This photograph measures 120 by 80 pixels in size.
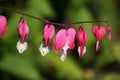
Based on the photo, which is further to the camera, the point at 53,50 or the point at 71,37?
the point at 53,50

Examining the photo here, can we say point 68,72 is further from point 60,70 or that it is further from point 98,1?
point 98,1

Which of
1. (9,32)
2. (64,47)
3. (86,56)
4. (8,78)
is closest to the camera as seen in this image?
(64,47)

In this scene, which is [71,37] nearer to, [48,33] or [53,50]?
[48,33]

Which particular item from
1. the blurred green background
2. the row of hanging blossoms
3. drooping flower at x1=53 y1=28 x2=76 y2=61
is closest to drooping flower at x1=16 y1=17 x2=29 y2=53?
the row of hanging blossoms

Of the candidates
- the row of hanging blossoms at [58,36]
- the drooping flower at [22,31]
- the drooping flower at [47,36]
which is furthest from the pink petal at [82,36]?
the drooping flower at [22,31]

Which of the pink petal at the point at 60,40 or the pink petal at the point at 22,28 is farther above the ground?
the pink petal at the point at 22,28

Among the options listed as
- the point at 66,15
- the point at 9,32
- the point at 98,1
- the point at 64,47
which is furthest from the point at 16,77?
the point at 64,47

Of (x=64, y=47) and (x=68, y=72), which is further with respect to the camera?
(x=68, y=72)

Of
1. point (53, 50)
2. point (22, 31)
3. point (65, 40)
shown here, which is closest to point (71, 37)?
point (65, 40)

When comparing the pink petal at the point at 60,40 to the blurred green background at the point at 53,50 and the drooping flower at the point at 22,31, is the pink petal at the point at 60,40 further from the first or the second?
the blurred green background at the point at 53,50
